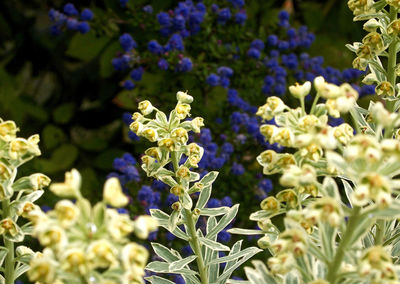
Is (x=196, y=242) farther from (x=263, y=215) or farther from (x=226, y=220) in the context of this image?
(x=263, y=215)

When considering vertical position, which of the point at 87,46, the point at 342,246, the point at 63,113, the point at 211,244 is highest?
the point at 342,246

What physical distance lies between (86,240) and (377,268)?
277 mm

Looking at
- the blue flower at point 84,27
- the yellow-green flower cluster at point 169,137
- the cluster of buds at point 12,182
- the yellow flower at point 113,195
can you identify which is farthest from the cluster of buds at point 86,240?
the blue flower at point 84,27

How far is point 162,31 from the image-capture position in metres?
1.68

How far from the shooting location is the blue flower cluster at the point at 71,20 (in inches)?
70.7

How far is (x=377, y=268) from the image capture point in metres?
0.59

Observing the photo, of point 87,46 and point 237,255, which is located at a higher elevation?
point 237,255

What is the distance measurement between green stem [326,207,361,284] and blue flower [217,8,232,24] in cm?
112

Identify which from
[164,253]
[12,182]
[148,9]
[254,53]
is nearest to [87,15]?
[148,9]

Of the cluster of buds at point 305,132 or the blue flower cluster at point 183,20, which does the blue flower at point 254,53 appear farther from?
the cluster of buds at point 305,132

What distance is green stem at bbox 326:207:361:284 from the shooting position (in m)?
0.64

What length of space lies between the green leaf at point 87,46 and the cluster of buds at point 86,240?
1358 millimetres

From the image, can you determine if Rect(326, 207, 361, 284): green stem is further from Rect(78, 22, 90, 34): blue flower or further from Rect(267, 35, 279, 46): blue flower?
Rect(78, 22, 90, 34): blue flower

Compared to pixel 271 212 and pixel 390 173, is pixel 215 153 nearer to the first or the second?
pixel 271 212
